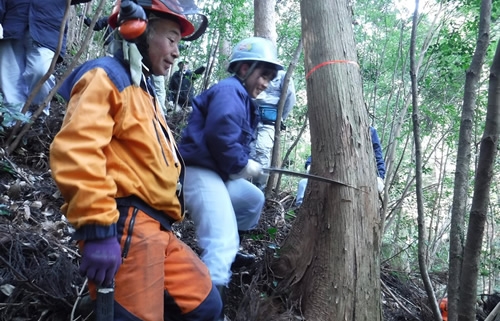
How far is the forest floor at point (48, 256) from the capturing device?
2.87 metres

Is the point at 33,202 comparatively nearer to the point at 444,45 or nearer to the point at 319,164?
the point at 319,164

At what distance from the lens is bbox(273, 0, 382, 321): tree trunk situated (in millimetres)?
2994

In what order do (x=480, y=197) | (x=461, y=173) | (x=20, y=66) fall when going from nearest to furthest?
(x=480, y=197), (x=461, y=173), (x=20, y=66)

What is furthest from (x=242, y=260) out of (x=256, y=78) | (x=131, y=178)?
(x=131, y=178)

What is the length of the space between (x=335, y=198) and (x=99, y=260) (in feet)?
5.56

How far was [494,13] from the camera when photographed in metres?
4.91

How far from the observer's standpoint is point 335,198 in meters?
3.14

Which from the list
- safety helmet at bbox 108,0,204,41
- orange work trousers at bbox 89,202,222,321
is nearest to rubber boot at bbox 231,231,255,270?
orange work trousers at bbox 89,202,222,321

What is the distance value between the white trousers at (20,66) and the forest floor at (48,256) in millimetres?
415

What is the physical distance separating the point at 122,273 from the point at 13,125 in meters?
3.29

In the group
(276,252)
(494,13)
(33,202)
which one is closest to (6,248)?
(33,202)

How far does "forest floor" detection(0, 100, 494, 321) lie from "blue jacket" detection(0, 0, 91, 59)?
94 cm

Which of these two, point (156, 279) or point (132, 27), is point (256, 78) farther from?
point (156, 279)

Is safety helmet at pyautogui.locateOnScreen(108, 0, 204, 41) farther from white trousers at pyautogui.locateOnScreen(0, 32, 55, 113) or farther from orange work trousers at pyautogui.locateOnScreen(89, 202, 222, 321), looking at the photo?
white trousers at pyautogui.locateOnScreen(0, 32, 55, 113)
